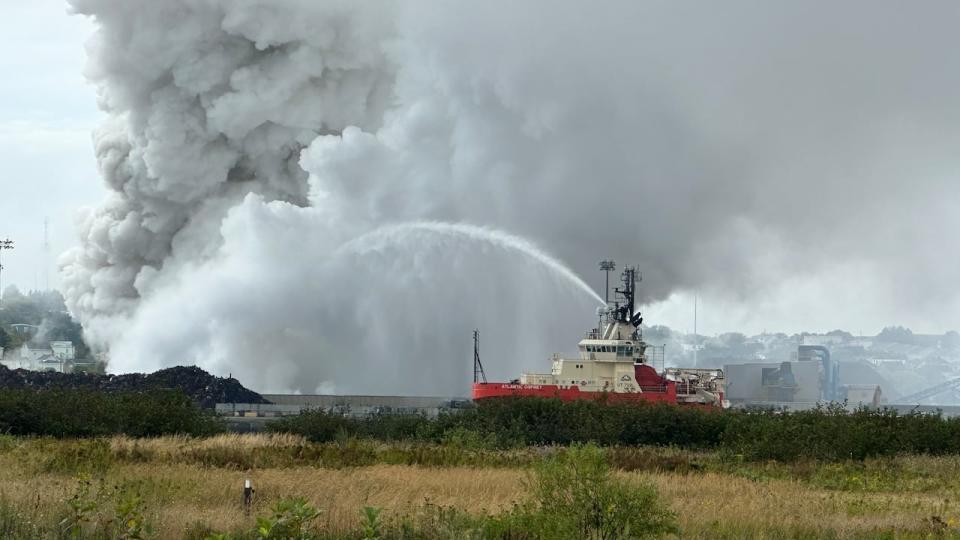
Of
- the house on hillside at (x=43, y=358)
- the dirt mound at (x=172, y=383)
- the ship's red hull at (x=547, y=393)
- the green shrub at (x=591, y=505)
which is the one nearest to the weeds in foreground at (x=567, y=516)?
the green shrub at (x=591, y=505)

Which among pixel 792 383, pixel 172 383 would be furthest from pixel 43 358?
pixel 792 383

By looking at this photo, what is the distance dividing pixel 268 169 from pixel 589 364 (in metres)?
27.8

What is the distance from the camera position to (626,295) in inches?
2657

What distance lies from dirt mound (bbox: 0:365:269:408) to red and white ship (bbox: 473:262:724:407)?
42.1 ft

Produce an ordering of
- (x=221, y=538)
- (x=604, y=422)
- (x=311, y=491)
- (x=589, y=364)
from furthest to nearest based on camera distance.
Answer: (x=589, y=364), (x=604, y=422), (x=311, y=491), (x=221, y=538)

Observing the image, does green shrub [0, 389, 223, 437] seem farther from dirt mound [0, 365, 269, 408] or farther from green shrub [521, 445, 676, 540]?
green shrub [521, 445, 676, 540]

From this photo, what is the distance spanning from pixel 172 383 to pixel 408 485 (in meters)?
38.4

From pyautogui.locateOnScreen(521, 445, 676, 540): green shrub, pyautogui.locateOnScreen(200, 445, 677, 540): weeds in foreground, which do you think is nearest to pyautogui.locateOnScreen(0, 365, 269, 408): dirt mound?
pyautogui.locateOnScreen(200, 445, 677, 540): weeds in foreground

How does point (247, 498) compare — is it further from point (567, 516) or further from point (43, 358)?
point (43, 358)

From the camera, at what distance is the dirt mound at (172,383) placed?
6291 centimetres

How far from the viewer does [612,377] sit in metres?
63.0

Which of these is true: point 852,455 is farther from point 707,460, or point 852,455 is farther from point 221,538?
point 221,538

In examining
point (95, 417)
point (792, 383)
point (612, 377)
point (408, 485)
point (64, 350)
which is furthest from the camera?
point (792, 383)

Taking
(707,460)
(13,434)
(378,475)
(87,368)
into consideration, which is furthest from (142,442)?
(87,368)
